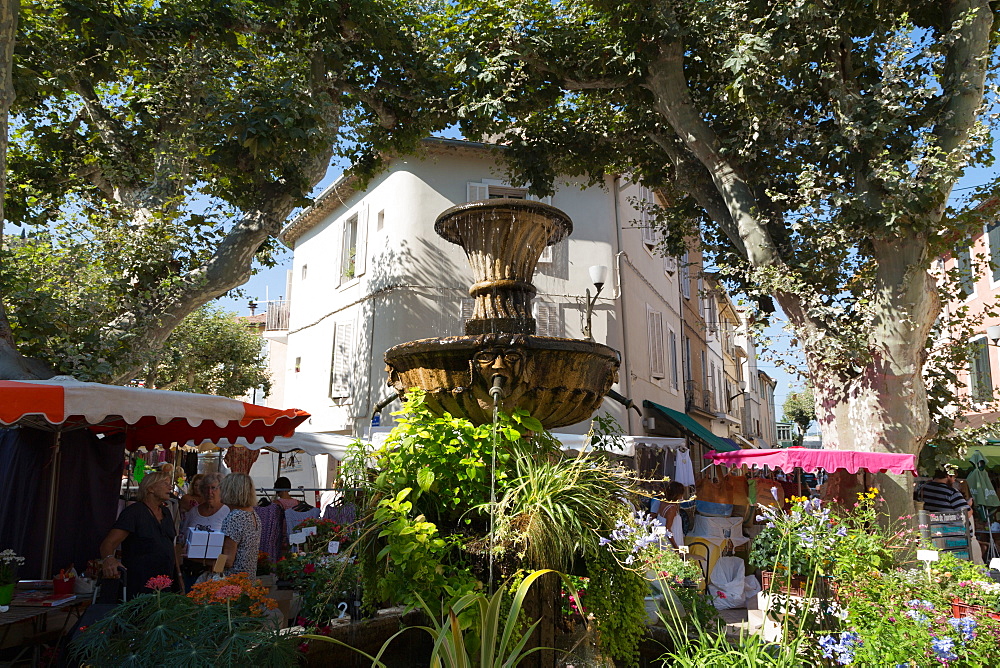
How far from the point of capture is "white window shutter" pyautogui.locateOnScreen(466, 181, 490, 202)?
17.0 meters

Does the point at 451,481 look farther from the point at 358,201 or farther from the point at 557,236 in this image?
the point at 358,201

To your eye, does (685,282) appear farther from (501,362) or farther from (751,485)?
(501,362)

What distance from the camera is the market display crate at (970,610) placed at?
164 inches

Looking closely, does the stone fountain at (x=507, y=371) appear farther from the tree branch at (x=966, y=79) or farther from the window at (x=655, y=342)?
the window at (x=655, y=342)

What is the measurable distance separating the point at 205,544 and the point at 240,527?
277mm

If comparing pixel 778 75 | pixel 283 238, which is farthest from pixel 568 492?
pixel 283 238

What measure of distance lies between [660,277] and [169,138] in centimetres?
1456

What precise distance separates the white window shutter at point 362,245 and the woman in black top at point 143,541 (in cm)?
1243

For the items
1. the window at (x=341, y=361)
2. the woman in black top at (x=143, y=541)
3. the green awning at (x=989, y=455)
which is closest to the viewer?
the woman in black top at (x=143, y=541)

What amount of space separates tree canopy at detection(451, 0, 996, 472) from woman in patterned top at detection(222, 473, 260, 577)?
5955mm

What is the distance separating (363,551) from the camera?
444cm

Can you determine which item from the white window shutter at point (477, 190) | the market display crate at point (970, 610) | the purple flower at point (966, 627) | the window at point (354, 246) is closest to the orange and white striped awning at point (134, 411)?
the purple flower at point (966, 627)

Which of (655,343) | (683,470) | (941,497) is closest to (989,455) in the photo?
(941,497)

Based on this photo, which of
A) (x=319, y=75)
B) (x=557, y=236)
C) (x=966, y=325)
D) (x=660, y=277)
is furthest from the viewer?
(x=660, y=277)
